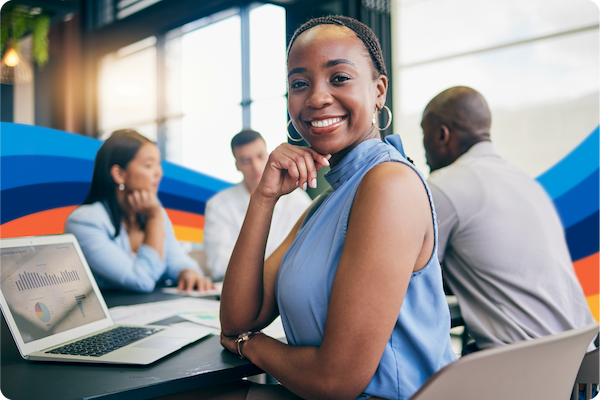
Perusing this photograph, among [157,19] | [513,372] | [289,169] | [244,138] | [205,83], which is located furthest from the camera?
[205,83]

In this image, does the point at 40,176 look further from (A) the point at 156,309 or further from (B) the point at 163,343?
(B) the point at 163,343

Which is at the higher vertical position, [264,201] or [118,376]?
[264,201]

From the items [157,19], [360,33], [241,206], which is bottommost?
[241,206]

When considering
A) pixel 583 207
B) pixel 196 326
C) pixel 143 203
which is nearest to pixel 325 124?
pixel 196 326

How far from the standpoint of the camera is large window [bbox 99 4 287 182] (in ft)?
14.8

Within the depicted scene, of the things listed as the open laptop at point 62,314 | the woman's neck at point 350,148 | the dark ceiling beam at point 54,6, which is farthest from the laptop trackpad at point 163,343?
the dark ceiling beam at point 54,6

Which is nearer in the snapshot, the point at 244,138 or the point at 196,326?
the point at 196,326

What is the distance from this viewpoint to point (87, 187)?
2.42 m

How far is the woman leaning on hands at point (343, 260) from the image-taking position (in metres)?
0.81

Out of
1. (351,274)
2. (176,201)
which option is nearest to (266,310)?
(351,274)

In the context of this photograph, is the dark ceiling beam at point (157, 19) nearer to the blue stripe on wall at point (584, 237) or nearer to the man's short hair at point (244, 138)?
the man's short hair at point (244, 138)

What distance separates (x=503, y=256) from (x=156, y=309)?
128 cm

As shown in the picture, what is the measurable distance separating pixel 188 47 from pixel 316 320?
495 centimetres

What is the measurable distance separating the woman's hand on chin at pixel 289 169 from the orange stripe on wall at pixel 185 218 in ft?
7.28
